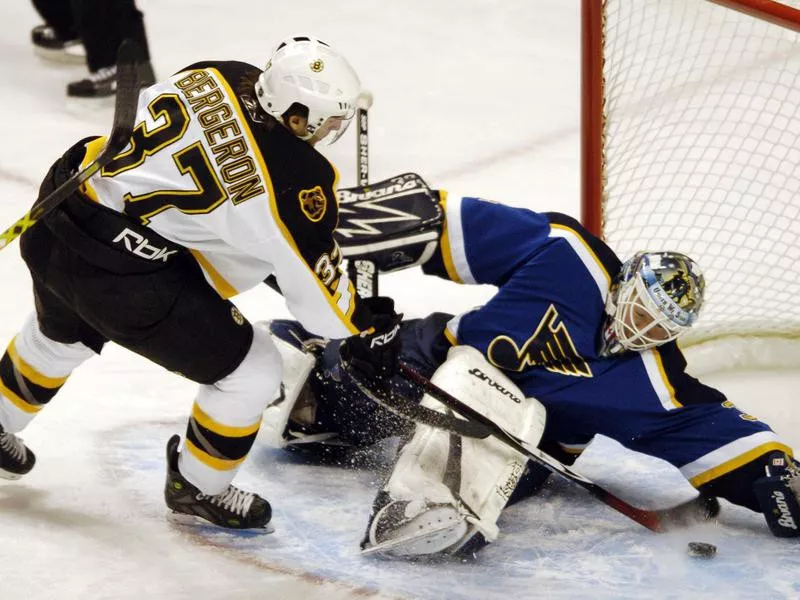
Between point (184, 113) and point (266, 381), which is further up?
point (184, 113)

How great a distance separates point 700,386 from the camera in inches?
105

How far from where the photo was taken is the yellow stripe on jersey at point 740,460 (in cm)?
257

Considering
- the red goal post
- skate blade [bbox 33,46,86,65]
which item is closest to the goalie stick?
the red goal post

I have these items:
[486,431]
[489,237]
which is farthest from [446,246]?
[486,431]

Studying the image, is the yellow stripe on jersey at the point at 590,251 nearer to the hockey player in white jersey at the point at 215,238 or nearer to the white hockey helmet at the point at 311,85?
the hockey player in white jersey at the point at 215,238

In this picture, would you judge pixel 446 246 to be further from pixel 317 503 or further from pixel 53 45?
pixel 53 45

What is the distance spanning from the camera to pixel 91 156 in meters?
2.20

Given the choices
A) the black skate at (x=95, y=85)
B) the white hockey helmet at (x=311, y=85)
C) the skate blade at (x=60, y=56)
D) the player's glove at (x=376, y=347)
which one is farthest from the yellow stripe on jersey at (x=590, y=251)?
the skate blade at (x=60, y=56)

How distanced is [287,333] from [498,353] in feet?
1.59

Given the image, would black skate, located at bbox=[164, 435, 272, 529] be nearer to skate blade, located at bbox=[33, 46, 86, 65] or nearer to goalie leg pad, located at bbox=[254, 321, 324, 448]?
goalie leg pad, located at bbox=[254, 321, 324, 448]

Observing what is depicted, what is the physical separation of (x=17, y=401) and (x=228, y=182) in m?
0.70

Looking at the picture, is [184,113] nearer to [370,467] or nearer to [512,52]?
[370,467]

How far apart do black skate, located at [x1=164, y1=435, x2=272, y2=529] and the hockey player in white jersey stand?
62 mm

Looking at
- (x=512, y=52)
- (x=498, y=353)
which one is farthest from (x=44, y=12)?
(x=498, y=353)
